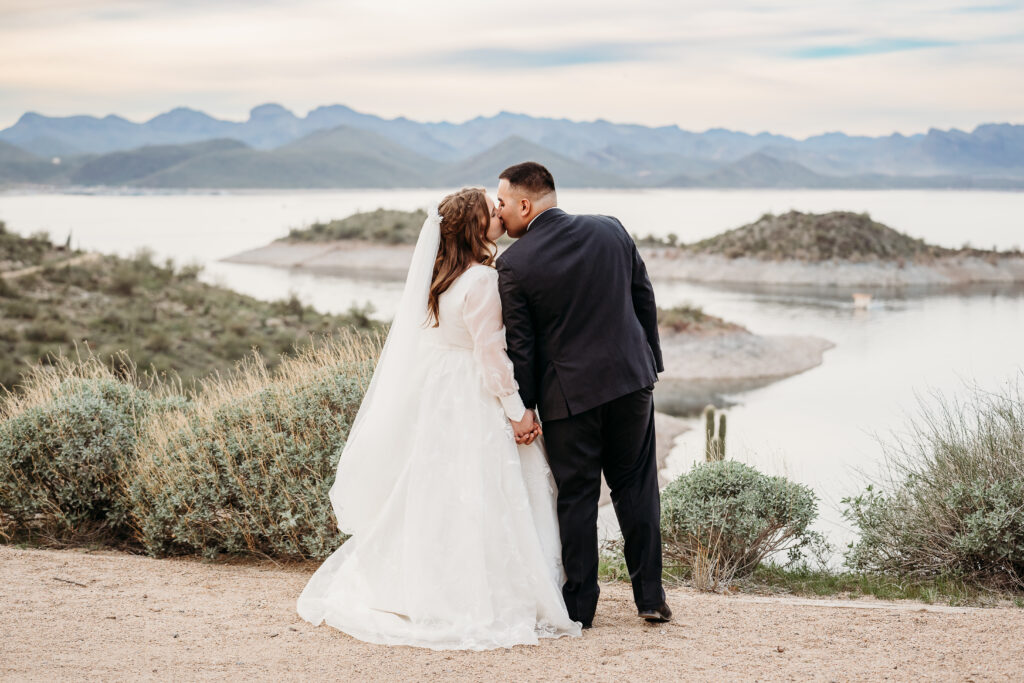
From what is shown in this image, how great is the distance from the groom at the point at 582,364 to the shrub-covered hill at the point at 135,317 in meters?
15.8

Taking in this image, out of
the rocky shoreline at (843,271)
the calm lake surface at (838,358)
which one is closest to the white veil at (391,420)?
the calm lake surface at (838,358)

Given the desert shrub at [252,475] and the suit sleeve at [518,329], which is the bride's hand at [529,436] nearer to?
the suit sleeve at [518,329]

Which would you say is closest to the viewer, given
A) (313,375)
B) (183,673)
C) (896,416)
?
(183,673)

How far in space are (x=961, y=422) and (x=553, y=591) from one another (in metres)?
4.10

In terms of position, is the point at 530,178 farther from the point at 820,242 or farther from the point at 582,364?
the point at 820,242

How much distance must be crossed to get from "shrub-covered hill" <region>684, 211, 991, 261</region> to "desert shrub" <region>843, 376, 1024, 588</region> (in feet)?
203

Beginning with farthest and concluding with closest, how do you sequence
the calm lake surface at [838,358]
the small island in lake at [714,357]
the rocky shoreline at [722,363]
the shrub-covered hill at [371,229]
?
the shrub-covered hill at [371,229] < the small island in lake at [714,357] < the rocky shoreline at [722,363] < the calm lake surface at [838,358]

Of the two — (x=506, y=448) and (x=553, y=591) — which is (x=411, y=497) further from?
(x=553, y=591)

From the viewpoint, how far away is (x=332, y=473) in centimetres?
714

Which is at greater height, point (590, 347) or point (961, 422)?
point (590, 347)

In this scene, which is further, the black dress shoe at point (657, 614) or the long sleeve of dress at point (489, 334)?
the black dress shoe at point (657, 614)

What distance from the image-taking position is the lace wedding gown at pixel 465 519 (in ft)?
16.3

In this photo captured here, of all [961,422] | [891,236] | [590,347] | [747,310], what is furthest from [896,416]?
[891,236]

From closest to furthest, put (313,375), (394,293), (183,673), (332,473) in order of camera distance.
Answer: (183,673) < (332,473) < (313,375) < (394,293)
